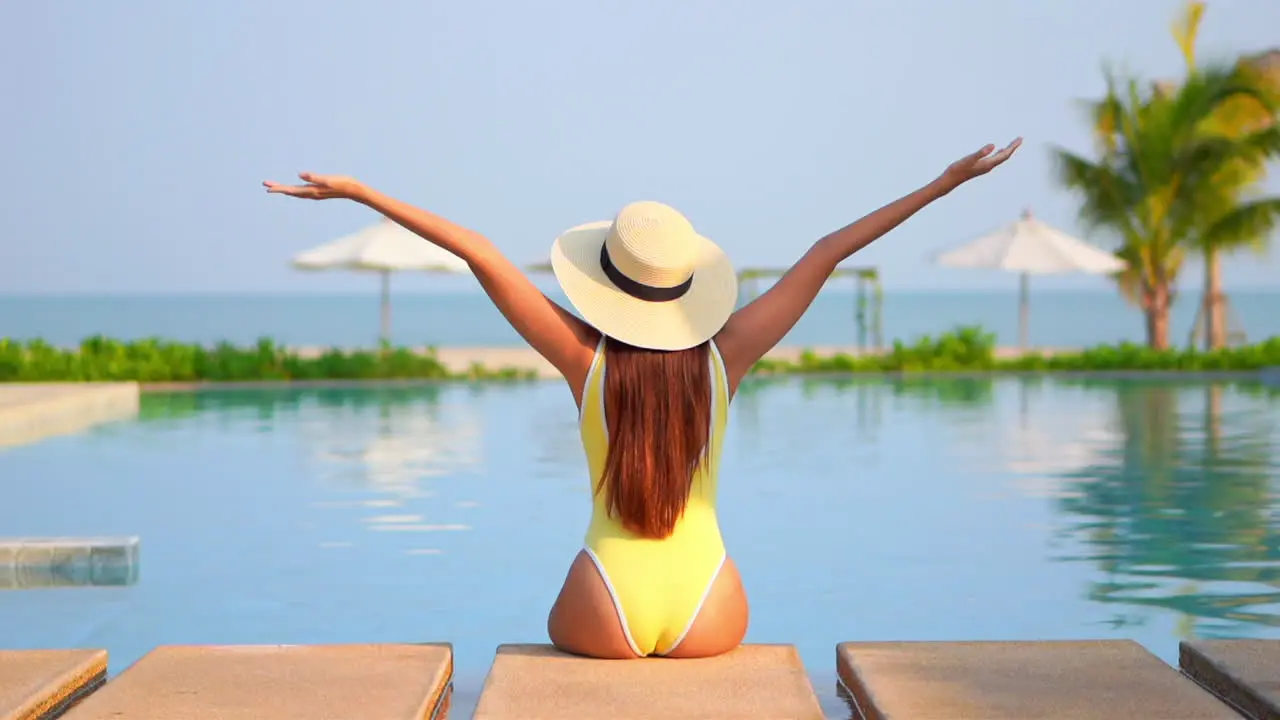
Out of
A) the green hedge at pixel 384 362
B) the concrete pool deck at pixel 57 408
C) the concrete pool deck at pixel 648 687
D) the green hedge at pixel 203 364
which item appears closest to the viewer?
the concrete pool deck at pixel 648 687

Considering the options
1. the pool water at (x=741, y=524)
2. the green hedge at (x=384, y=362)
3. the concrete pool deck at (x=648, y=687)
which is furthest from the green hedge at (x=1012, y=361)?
the concrete pool deck at (x=648, y=687)

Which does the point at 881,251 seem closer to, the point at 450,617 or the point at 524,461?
the point at 524,461

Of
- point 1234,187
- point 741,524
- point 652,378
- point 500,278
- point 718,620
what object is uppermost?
point 1234,187

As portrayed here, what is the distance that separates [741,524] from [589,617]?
550cm

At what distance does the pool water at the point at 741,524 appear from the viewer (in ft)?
24.2

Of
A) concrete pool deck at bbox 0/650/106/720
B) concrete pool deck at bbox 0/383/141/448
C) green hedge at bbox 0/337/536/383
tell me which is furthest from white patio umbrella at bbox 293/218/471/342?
concrete pool deck at bbox 0/650/106/720

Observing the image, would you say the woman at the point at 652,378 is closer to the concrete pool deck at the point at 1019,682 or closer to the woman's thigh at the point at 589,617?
the woman's thigh at the point at 589,617

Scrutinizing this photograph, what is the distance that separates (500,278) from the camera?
173 inches

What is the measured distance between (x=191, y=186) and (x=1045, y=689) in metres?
52.2

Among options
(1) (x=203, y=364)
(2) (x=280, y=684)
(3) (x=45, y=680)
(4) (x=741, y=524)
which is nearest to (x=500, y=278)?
(2) (x=280, y=684)

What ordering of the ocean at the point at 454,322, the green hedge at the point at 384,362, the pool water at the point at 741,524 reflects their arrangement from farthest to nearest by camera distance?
the ocean at the point at 454,322 < the green hedge at the point at 384,362 < the pool water at the point at 741,524

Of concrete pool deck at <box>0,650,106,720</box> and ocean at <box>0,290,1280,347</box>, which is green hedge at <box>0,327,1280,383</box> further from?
ocean at <box>0,290,1280,347</box>

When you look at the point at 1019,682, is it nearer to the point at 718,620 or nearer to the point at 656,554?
the point at 718,620

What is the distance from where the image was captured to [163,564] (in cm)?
880
